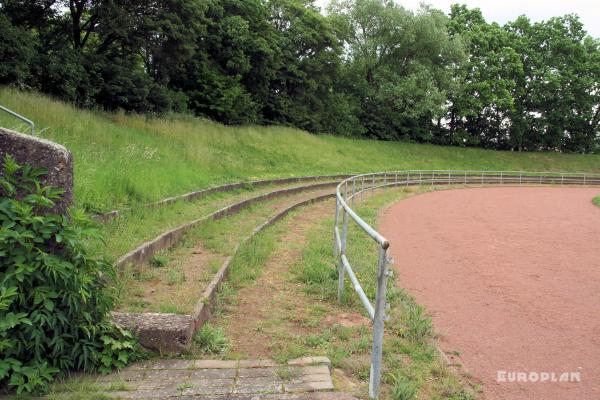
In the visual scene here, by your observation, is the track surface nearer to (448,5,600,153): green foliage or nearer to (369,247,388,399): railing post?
(369,247,388,399): railing post

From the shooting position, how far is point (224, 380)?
3406 millimetres

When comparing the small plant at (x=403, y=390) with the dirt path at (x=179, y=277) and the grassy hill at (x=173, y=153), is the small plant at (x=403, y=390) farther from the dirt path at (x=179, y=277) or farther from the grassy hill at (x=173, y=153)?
the grassy hill at (x=173, y=153)

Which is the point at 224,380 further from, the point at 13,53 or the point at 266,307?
the point at 13,53

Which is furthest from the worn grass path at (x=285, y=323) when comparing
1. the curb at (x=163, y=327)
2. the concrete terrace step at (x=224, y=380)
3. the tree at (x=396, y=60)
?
the tree at (x=396, y=60)

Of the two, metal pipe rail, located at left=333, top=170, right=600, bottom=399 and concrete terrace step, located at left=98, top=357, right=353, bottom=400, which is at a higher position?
metal pipe rail, located at left=333, top=170, right=600, bottom=399

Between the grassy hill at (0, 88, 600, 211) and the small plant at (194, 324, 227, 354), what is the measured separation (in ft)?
11.4

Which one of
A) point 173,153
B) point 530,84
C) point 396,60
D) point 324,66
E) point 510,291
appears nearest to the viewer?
point 510,291

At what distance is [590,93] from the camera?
46.3 metres

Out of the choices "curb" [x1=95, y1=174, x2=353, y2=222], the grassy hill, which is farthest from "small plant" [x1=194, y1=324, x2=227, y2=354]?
the grassy hill

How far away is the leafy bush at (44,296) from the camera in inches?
123

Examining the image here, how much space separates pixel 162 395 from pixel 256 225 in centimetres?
647

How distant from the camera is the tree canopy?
1888 cm

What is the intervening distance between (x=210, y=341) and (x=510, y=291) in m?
4.17

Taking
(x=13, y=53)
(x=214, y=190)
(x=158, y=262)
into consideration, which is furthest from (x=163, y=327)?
(x=13, y=53)
